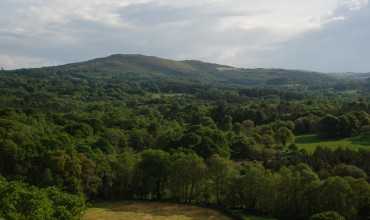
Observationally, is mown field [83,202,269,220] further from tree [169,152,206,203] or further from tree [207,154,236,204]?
tree [207,154,236,204]

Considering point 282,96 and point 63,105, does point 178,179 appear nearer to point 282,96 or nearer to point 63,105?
point 63,105

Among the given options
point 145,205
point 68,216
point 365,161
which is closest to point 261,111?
point 365,161

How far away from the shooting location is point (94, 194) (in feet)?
171

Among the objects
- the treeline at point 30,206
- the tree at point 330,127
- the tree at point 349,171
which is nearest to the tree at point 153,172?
the treeline at point 30,206

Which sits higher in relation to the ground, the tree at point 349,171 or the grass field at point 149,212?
the tree at point 349,171

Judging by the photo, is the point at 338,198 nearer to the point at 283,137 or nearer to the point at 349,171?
the point at 349,171

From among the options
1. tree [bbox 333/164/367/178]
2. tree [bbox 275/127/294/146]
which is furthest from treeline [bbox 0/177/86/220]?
tree [bbox 275/127/294/146]

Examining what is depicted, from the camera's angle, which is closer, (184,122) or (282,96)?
(184,122)

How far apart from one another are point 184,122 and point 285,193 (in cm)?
6538

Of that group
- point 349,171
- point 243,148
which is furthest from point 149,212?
point 243,148

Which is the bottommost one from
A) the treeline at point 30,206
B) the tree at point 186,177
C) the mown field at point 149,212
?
the mown field at point 149,212

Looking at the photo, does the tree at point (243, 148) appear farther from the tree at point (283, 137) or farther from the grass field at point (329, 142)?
the grass field at point (329, 142)

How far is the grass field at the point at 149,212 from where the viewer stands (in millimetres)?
44875

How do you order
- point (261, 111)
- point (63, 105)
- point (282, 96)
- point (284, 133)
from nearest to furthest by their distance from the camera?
point (284, 133) → point (261, 111) → point (63, 105) → point (282, 96)
